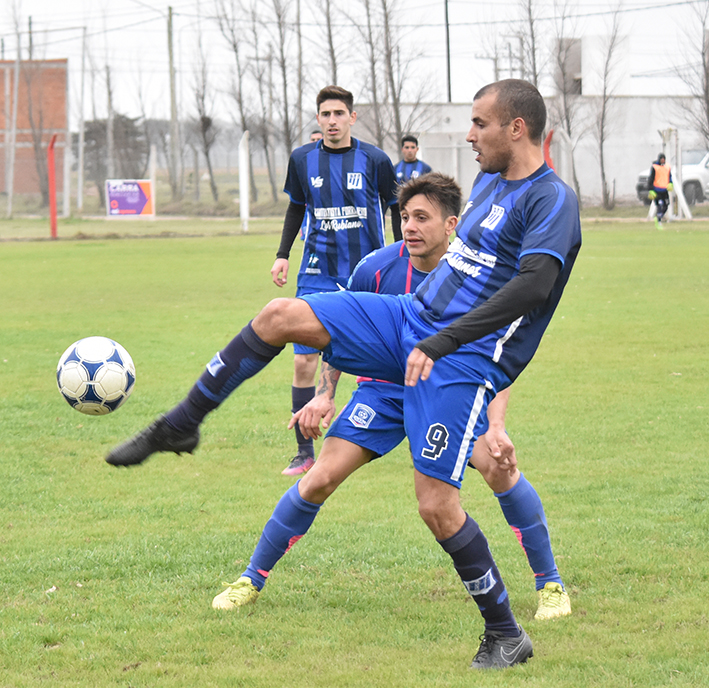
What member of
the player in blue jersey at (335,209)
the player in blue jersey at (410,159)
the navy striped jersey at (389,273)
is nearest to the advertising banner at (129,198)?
the player in blue jersey at (410,159)

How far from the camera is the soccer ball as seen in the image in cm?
451

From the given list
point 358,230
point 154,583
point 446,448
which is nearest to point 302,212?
point 358,230

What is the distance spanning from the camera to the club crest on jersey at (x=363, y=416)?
3.74 m

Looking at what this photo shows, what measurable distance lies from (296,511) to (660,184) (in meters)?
25.5

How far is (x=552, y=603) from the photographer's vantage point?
3.70 meters

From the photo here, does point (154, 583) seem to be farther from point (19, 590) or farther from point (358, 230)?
point (358, 230)

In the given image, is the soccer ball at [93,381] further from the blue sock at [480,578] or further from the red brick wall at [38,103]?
the red brick wall at [38,103]

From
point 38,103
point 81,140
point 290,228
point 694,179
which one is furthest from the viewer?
point 38,103

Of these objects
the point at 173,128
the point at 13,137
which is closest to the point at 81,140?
the point at 13,137

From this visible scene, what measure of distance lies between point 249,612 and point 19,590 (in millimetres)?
1017

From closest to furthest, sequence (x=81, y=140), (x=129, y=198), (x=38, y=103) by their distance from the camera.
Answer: (x=129, y=198)
(x=81, y=140)
(x=38, y=103)

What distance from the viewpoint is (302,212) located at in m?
6.63

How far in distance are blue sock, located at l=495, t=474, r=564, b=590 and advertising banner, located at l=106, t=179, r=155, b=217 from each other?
109ft

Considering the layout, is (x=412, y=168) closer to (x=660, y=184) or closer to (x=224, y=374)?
(x=660, y=184)
